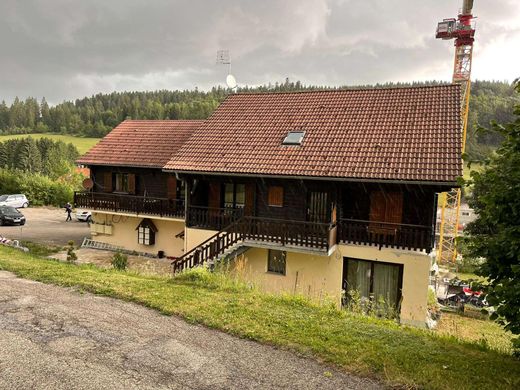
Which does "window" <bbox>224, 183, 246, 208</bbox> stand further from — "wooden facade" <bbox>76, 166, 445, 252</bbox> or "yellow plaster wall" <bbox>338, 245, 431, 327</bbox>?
"yellow plaster wall" <bbox>338, 245, 431, 327</bbox>

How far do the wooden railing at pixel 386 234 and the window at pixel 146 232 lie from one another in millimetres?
11850

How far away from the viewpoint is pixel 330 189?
1440 centimetres

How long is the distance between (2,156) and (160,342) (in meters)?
79.9

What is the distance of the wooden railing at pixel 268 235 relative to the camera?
1345cm

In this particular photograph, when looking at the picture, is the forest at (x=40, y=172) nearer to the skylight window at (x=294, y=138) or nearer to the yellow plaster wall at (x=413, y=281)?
the skylight window at (x=294, y=138)

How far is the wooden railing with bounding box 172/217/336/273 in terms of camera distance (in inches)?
530

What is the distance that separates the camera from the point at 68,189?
141 feet

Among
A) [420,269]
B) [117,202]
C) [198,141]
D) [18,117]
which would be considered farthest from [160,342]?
[18,117]

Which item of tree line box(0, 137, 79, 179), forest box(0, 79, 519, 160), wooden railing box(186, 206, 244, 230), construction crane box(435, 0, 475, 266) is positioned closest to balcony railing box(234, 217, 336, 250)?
wooden railing box(186, 206, 244, 230)

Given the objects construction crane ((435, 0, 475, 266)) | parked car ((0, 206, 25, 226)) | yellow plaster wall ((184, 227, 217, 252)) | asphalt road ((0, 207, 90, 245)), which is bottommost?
asphalt road ((0, 207, 90, 245))

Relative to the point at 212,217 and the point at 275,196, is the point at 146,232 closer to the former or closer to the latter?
the point at 212,217

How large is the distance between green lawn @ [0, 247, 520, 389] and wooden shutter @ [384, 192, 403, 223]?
614cm

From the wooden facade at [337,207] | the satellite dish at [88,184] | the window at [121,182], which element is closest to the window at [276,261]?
the wooden facade at [337,207]

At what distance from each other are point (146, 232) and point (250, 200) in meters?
8.84
